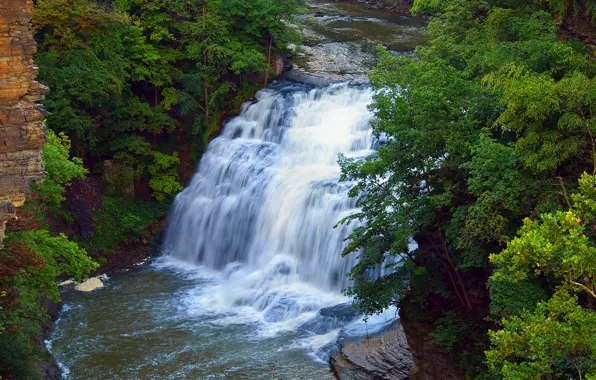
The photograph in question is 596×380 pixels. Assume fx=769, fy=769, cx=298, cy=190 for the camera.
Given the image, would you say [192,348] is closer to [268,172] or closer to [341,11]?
[268,172]

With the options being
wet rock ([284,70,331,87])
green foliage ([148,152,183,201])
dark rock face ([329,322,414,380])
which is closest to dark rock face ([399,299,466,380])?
dark rock face ([329,322,414,380])

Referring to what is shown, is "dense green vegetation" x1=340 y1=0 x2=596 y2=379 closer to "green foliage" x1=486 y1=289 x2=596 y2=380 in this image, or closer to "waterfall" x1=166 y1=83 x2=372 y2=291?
"green foliage" x1=486 y1=289 x2=596 y2=380

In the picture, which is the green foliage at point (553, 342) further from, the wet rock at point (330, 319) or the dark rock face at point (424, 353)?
the wet rock at point (330, 319)

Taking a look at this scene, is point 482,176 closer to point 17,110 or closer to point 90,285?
point 17,110

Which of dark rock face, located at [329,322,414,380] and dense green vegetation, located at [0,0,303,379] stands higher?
dense green vegetation, located at [0,0,303,379]

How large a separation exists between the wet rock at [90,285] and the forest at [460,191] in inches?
81.5

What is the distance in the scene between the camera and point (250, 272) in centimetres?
2636

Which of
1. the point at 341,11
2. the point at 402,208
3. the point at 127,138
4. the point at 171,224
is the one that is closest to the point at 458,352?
the point at 402,208

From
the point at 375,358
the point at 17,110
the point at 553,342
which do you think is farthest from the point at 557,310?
the point at 17,110

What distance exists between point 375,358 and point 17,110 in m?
11.5

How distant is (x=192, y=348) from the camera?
21641mm

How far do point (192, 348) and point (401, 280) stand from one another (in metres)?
6.81

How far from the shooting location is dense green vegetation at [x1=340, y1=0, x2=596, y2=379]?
15.0 m

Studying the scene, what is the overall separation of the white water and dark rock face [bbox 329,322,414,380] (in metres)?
1.00
